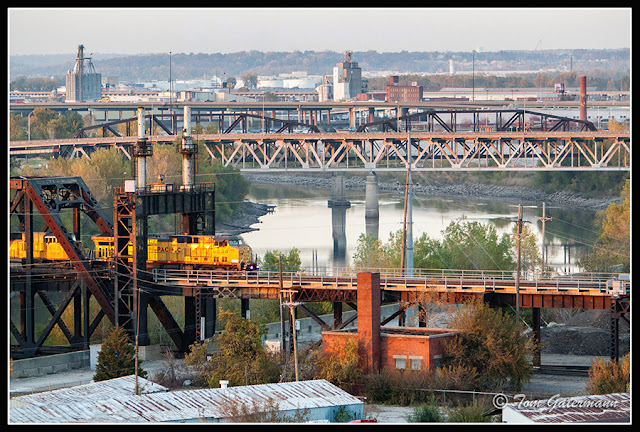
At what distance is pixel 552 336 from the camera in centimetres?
5650

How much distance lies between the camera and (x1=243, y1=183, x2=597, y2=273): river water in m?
94.6

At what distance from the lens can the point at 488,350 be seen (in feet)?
150

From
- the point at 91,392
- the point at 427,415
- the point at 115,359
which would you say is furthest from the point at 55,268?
the point at 427,415

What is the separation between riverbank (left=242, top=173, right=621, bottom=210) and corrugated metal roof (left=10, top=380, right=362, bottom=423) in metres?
89.6

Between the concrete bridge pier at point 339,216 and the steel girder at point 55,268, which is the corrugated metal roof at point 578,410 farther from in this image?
the concrete bridge pier at point 339,216

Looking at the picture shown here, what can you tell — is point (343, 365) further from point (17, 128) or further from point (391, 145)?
point (17, 128)

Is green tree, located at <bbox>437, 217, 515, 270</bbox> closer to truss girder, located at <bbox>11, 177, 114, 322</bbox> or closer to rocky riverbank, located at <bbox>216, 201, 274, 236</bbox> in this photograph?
truss girder, located at <bbox>11, 177, 114, 322</bbox>

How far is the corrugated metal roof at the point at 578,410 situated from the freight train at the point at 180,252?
68.6ft

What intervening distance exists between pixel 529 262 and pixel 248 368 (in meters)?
35.2

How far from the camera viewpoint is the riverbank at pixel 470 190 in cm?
13625

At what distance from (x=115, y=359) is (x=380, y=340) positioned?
10.00 metres

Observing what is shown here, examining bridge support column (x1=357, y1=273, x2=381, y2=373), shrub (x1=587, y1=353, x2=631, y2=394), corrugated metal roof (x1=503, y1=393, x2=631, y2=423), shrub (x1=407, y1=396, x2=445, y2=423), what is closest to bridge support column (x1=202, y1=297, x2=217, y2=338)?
bridge support column (x1=357, y1=273, x2=381, y2=373)

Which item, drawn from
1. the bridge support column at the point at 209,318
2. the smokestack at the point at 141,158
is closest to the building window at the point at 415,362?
the bridge support column at the point at 209,318
